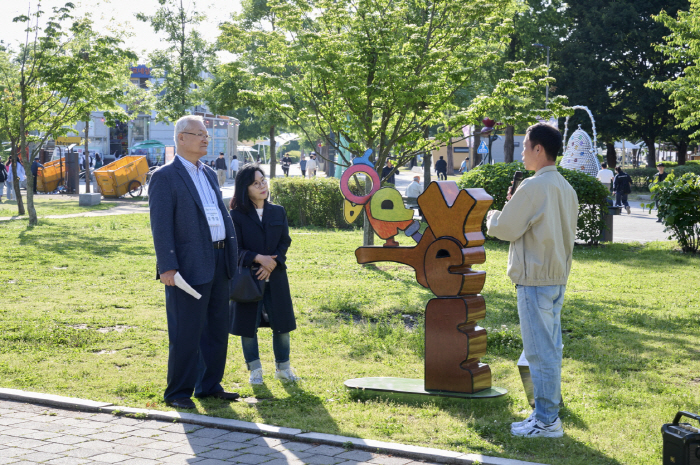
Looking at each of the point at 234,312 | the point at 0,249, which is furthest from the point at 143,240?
the point at 234,312

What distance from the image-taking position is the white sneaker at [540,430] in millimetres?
4426

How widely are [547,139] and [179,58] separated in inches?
1055

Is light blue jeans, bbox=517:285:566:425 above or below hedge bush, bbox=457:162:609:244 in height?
below

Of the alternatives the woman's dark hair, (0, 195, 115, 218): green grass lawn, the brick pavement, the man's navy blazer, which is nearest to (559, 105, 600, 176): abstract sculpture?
(0, 195, 115, 218): green grass lawn

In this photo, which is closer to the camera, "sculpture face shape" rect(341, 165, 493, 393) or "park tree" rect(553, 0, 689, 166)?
"sculpture face shape" rect(341, 165, 493, 393)

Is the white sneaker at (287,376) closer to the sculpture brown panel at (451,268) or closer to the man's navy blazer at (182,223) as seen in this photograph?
the man's navy blazer at (182,223)

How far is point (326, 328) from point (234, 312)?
7.03 feet

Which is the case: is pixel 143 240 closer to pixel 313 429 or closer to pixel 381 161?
pixel 381 161

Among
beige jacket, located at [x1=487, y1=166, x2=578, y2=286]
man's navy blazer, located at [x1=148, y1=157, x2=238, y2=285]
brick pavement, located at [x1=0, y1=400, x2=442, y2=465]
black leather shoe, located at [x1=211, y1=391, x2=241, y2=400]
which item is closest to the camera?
brick pavement, located at [x1=0, y1=400, x2=442, y2=465]

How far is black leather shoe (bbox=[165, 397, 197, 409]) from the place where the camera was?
16.4 feet

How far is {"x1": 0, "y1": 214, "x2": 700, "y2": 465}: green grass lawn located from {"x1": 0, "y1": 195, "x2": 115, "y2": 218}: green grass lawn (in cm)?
1011

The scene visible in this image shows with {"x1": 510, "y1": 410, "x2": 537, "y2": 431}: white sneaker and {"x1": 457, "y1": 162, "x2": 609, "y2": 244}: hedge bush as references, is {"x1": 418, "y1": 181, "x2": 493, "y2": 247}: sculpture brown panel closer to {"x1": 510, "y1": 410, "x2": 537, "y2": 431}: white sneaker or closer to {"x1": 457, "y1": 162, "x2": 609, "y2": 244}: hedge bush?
{"x1": 510, "y1": 410, "x2": 537, "y2": 431}: white sneaker

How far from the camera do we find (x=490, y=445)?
4.28 m

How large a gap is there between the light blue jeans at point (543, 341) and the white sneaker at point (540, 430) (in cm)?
3
